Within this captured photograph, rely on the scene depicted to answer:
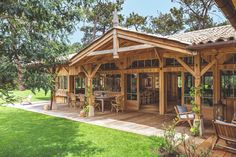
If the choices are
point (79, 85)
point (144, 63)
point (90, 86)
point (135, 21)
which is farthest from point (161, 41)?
point (135, 21)

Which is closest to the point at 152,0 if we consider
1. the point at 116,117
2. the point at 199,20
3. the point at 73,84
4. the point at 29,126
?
the point at 199,20

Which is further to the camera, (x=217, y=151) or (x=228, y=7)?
(x=217, y=151)

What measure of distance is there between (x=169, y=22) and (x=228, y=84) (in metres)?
16.7

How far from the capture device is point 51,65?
4.40 m

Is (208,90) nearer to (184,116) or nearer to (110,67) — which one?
(184,116)

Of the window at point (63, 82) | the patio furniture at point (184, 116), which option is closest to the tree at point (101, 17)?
the window at point (63, 82)

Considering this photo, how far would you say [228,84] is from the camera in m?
9.06

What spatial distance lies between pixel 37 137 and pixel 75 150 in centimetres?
205

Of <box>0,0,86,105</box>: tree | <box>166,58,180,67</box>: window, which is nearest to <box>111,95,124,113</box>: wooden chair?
<box>166,58,180,67</box>: window

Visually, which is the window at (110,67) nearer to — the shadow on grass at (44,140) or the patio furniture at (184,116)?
the shadow on grass at (44,140)

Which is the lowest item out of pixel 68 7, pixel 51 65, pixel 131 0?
pixel 51 65

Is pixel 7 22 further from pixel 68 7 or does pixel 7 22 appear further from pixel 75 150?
pixel 75 150

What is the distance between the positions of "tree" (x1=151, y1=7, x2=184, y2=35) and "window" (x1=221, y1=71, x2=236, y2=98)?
16030mm

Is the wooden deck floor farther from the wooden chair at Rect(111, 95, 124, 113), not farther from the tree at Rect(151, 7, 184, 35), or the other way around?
the tree at Rect(151, 7, 184, 35)
